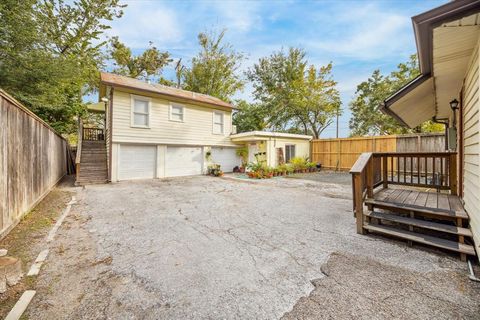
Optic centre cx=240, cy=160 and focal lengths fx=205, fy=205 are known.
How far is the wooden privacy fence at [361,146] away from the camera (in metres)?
10.3

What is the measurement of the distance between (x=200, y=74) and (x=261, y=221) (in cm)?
2030

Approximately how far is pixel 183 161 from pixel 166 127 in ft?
7.00

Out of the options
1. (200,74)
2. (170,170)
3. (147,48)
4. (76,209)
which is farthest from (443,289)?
(147,48)

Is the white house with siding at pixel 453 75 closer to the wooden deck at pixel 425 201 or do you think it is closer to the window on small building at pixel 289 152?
the wooden deck at pixel 425 201

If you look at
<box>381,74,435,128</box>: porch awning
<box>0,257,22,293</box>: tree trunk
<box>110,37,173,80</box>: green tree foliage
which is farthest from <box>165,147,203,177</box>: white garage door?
<box>110,37,173,80</box>: green tree foliage

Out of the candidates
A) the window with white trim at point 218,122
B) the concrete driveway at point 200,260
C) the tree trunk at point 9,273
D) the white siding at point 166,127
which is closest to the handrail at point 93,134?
the white siding at point 166,127

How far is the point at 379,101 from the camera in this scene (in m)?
17.9

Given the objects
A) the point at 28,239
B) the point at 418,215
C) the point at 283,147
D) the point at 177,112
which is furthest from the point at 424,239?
the point at 177,112

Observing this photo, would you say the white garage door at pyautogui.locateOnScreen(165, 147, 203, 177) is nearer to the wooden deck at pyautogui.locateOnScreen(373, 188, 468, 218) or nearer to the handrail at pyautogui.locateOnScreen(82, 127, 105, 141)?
the handrail at pyautogui.locateOnScreen(82, 127, 105, 141)

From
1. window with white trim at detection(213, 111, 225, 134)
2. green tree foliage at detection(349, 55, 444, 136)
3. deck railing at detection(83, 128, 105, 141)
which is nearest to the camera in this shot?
window with white trim at detection(213, 111, 225, 134)

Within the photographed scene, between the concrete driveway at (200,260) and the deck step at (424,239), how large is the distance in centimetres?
14

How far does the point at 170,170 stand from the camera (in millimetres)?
11414

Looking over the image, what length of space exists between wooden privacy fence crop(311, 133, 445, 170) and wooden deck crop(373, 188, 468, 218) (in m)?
8.19

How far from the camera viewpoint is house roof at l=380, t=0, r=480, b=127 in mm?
1922
